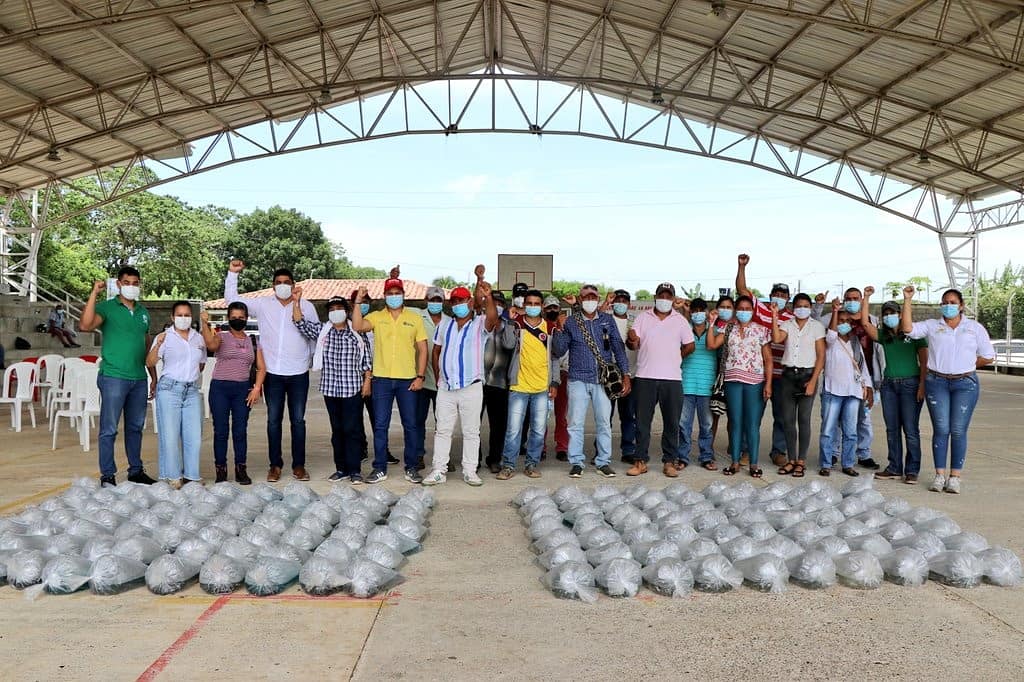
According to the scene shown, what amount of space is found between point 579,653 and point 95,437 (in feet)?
26.9

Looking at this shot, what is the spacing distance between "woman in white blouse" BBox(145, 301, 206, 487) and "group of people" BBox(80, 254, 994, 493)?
0.04 ft

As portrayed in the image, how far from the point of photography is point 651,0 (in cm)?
1441

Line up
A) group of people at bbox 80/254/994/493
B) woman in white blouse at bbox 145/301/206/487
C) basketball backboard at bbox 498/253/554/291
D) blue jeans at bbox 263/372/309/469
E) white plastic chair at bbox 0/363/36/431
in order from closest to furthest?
woman in white blouse at bbox 145/301/206/487, group of people at bbox 80/254/994/493, blue jeans at bbox 263/372/309/469, white plastic chair at bbox 0/363/36/431, basketball backboard at bbox 498/253/554/291

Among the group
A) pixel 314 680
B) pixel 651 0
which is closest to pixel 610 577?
pixel 314 680

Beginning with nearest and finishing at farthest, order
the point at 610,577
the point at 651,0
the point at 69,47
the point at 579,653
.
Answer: the point at 579,653 → the point at 610,577 → the point at 69,47 → the point at 651,0

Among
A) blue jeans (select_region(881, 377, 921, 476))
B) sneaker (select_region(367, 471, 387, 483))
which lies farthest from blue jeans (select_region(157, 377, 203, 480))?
blue jeans (select_region(881, 377, 921, 476))

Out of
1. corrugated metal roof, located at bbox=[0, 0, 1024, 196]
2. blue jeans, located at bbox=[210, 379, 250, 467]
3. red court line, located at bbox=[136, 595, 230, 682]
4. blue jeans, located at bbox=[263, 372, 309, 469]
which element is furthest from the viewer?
corrugated metal roof, located at bbox=[0, 0, 1024, 196]

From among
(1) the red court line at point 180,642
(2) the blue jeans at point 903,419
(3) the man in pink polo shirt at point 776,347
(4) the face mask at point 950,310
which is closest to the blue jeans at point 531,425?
(3) the man in pink polo shirt at point 776,347

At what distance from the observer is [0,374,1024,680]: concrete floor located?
3.06 m

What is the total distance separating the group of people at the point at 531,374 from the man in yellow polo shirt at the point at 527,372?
1 cm

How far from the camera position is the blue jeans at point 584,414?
7.00 metres

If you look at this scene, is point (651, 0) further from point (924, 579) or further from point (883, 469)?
point (924, 579)

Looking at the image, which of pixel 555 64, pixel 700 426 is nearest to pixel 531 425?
pixel 700 426

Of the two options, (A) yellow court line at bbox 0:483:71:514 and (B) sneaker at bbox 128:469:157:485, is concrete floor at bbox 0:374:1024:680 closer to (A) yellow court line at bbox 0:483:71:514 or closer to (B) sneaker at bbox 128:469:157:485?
(A) yellow court line at bbox 0:483:71:514
